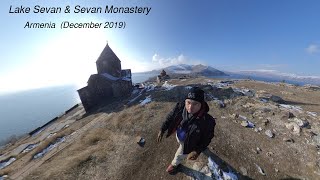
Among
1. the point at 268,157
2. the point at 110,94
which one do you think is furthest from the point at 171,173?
the point at 110,94

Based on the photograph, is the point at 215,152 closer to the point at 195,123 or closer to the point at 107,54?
the point at 195,123

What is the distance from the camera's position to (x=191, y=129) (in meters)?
5.64

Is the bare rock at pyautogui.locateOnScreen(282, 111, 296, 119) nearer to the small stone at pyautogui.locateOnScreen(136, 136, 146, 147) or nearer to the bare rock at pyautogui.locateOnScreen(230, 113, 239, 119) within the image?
the bare rock at pyautogui.locateOnScreen(230, 113, 239, 119)

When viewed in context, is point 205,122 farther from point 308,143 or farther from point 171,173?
point 308,143

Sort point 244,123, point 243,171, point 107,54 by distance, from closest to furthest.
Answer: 1. point 243,171
2. point 244,123
3. point 107,54

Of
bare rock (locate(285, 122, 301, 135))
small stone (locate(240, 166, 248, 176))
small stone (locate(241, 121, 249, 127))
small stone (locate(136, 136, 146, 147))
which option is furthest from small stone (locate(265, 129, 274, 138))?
small stone (locate(136, 136, 146, 147))

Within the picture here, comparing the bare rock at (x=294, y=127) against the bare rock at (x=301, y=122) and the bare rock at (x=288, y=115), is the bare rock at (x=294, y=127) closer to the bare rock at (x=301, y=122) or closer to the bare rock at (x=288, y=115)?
the bare rock at (x=301, y=122)

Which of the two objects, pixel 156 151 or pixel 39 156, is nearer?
pixel 156 151

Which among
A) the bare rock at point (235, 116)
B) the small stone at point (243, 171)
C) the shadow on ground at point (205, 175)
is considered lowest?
the small stone at point (243, 171)

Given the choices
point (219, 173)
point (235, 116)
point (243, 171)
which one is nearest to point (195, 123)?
point (219, 173)

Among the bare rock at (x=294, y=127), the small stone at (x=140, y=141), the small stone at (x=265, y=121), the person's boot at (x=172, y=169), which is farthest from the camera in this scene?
the small stone at (x=265, y=121)

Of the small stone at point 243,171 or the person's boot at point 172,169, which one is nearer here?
the person's boot at point 172,169

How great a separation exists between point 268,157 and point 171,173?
6998mm

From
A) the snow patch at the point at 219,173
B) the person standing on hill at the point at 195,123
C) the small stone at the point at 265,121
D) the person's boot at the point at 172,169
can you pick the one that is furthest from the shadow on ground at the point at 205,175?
the small stone at the point at 265,121
